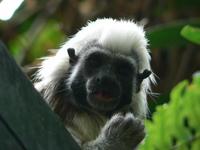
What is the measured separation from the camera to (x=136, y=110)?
5.04m

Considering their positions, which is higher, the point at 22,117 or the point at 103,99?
the point at 22,117

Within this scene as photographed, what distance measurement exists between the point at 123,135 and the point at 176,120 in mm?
1267

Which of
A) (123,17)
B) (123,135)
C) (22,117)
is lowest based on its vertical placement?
(123,17)

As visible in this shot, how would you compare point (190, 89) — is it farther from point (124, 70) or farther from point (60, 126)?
point (124, 70)

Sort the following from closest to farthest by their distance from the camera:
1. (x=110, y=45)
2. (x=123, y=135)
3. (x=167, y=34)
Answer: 1. (x=123, y=135)
2. (x=110, y=45)
3. (x=167, y=34)

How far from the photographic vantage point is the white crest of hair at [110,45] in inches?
195

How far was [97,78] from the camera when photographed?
4.60 meters

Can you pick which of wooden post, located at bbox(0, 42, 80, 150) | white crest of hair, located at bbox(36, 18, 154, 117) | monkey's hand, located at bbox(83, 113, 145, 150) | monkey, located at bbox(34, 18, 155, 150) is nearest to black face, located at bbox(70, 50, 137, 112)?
monkey, located at bbox(34, 18, 155, 150)

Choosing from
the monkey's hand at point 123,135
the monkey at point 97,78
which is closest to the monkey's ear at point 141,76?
the monkey at point 97,78

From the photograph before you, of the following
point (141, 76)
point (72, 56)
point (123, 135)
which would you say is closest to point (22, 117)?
point (123, 135)

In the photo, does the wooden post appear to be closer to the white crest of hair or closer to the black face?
the black face

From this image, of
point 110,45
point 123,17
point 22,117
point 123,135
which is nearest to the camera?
point 22,117

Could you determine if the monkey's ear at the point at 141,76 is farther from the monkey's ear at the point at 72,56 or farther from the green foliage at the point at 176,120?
the green foliage at the point at 176,120

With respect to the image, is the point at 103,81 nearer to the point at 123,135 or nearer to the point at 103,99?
the point at 103,99
